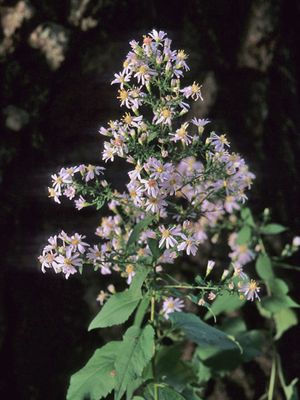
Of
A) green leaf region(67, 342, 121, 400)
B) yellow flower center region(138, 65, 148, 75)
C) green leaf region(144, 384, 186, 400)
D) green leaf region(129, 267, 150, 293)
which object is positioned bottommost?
green leaf region(144, 384, 186, 400)

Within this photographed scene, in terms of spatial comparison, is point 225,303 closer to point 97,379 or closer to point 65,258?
point 97,379

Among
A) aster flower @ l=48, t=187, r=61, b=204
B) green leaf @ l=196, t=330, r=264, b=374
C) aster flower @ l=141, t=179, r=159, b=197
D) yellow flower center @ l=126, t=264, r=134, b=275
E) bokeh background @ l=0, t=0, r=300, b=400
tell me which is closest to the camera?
aster flower @ l=141, t=179, r=159, b=197

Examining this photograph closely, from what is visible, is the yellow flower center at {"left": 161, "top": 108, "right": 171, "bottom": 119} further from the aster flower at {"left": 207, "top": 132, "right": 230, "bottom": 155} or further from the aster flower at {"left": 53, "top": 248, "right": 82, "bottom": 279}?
the aster flower at {"left": 53, "top": 248, "right": 82, "bottom": 279}

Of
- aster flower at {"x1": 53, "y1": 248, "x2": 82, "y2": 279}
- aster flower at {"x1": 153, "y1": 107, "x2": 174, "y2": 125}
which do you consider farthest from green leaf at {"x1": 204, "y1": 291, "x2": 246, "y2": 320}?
aster flower at {"x1": 153, "y1": 107, "x2": 174, "y2": 125}

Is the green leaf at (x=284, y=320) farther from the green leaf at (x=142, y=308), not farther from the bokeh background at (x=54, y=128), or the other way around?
the green leaf at (x=142, y=308)

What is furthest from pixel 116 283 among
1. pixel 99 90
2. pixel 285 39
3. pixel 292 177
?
pixel 285 39

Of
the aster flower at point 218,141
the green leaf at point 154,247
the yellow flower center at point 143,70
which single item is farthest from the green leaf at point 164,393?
the yellow flower center at point 143,70

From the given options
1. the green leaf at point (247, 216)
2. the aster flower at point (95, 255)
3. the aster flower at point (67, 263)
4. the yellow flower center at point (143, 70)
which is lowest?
the aster flower at point (67, 263)
